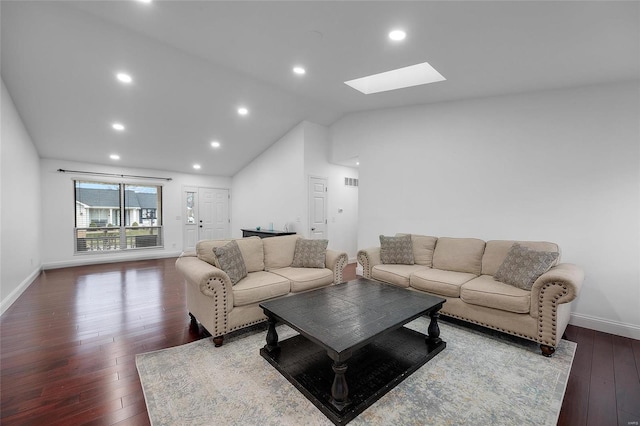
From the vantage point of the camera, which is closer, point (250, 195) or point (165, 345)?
point (165, 345)

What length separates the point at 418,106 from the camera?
4.55 m

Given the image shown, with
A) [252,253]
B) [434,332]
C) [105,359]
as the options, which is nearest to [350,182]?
[252,253]

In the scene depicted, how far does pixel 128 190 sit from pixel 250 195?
313 cm

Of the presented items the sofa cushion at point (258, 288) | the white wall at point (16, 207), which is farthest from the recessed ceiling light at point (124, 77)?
the sofa cushion at point (258, 288)

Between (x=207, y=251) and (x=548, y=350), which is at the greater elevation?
(x=207, y=251)

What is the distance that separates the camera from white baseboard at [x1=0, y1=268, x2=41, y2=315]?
3.49m

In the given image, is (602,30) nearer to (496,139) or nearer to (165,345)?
(496,139)

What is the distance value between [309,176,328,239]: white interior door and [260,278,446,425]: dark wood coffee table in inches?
119

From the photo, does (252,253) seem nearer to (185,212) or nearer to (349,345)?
(349,345)

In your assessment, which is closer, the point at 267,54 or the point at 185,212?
the point at 267,54

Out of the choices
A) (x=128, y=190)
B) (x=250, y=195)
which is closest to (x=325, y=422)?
(x=250, y=195)

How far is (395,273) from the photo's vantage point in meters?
3.51

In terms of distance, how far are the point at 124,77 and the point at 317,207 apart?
12.5 feet

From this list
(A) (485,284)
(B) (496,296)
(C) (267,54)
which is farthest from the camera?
(C) (267,54)
